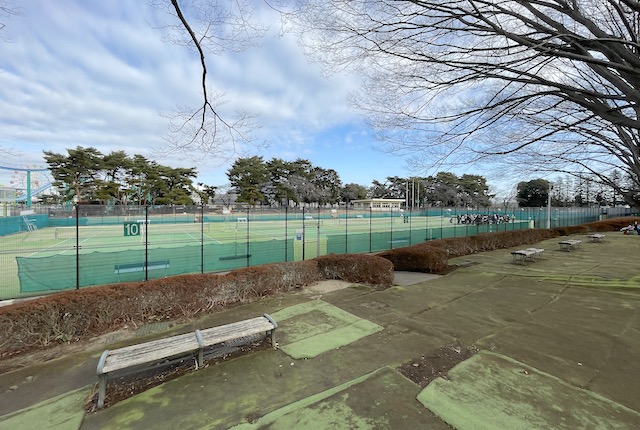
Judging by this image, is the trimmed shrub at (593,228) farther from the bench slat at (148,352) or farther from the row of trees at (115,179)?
the row of trees at (115,179)

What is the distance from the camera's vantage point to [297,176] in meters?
70.5

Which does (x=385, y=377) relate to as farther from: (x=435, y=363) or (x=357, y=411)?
(x=435, y=363)

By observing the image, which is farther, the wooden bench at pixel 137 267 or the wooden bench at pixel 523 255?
the wooden bench at pixel 523 255

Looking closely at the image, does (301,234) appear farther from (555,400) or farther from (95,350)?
(555,400)

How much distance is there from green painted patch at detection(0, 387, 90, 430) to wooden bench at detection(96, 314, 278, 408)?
25 cm

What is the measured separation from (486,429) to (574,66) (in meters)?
9.17

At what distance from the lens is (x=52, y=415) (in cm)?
304

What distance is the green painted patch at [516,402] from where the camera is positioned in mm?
2830

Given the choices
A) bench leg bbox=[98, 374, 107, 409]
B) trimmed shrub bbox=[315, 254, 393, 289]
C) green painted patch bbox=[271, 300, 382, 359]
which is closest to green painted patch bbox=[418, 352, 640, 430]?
green painted patch bbox=[271, 300, 382, 359]

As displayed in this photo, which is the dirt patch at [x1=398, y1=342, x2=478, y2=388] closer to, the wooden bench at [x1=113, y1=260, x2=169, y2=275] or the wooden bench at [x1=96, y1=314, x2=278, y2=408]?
the wooden bench at [x1=96, y1=314, x2=278, y2=408]

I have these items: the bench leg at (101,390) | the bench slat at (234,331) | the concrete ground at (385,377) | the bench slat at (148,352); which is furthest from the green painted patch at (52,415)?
the bench slat at (234,331)

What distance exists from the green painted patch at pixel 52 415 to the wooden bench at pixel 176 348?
9.7 inches

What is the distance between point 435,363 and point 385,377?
32.6 inches

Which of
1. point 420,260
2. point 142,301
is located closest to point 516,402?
point 142,301
